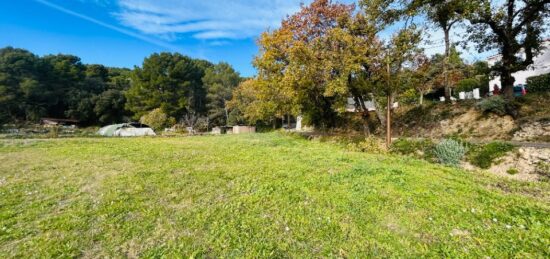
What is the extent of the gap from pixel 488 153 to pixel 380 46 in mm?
5909

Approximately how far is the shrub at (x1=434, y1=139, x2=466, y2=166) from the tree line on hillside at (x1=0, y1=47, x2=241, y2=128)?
29397 millimetres

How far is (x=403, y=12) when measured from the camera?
10305 mm

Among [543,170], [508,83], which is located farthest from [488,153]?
[508,83]

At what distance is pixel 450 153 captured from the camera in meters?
8.05

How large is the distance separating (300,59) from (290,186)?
9086 millimetres

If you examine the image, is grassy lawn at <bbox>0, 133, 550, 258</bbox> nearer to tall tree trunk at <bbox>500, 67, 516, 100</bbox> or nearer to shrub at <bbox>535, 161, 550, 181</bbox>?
shrub at <bbox>535, 161, 550, 181</bbox>

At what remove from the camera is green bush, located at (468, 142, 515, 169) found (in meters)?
7.68

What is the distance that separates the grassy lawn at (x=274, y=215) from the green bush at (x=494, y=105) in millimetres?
7511

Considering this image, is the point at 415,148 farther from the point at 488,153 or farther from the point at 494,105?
the point at 494,105

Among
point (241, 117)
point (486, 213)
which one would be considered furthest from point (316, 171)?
point (241, 117)

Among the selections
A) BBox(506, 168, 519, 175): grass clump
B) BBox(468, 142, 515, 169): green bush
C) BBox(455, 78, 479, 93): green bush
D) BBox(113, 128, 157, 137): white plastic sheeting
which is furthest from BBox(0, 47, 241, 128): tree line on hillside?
BBox(506, 168, 519, 175): grass clump

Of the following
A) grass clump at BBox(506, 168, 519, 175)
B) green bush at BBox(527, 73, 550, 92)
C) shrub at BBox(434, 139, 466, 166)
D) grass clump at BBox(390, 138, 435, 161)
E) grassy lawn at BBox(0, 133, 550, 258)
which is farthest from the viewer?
green bush at BBox(527, 73, 550, 92)

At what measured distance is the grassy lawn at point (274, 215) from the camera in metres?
2.70

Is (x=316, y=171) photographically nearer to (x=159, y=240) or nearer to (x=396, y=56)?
(x=159, y=240)
